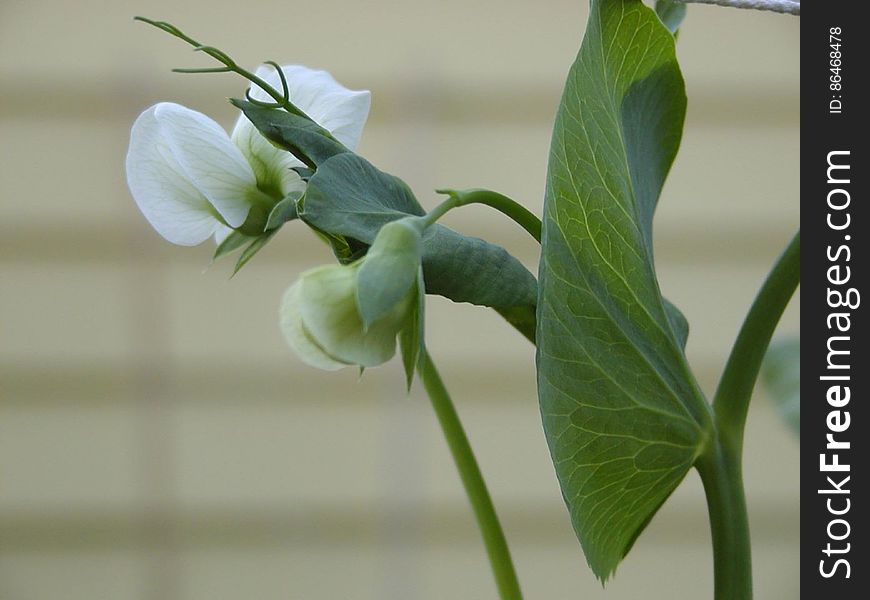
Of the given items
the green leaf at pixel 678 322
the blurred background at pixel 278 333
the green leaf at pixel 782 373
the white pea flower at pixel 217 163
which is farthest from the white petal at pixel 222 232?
the blurred background at pixel 278 333

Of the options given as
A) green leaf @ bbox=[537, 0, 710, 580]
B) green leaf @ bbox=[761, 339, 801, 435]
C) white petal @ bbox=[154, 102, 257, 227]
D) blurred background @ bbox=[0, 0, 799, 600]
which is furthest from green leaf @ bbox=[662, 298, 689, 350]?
blurred background @ bbox=[0, 0, 799, 600]

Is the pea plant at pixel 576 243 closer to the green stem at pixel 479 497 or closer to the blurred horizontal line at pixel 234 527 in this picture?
the green stem at pixel 479 497

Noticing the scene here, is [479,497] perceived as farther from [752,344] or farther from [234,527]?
[234,527]

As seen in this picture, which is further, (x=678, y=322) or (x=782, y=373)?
(x=782, y=373)

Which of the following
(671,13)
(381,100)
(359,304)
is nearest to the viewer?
(359,304)

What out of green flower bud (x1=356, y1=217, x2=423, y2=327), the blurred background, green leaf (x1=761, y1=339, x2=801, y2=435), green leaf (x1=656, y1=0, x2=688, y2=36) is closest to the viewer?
green flower bud (x1=356, y1=217, x2=423, y2=327)

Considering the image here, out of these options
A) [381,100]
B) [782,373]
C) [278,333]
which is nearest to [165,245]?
[278,333]

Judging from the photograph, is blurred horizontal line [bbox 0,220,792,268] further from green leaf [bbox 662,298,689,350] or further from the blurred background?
green leaf [bbox 662,298,689,350]
